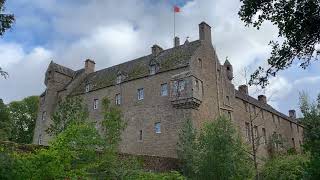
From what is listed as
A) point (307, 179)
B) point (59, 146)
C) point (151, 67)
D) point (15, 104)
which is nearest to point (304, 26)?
point (307, 179)

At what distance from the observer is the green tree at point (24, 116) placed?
64.9m

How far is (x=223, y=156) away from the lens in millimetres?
24750

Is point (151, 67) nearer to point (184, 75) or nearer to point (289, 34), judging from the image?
point (184, 75)

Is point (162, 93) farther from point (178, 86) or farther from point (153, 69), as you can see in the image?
point (153, 69)

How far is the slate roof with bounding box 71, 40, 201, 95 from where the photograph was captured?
1597 inches

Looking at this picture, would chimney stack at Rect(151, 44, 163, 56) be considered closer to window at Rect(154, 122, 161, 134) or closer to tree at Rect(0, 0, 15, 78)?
window at Rect(154, 122, 161, 134)

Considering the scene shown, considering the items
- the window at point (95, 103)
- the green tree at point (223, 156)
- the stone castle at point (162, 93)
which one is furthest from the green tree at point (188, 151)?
the window at point (95, 103)

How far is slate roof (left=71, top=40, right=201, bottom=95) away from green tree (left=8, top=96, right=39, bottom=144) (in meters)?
18.8

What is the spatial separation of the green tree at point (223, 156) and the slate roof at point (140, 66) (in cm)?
1334

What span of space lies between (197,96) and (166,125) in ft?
13.3

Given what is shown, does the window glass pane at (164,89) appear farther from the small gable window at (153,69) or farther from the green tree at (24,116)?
the green tree at (24,116)

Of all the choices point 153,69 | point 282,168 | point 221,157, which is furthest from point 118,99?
point 221,157

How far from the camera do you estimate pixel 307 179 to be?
12.2 metres

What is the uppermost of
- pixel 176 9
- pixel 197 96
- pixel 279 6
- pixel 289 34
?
pixel 176 9
